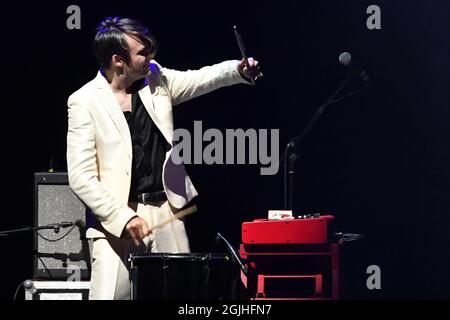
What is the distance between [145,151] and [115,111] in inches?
8.2

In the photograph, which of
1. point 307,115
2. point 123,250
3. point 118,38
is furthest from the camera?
point 307,115

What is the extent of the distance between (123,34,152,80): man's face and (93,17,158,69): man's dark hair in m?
0.01

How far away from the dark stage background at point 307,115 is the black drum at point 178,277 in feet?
5.79

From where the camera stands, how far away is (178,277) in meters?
3.87

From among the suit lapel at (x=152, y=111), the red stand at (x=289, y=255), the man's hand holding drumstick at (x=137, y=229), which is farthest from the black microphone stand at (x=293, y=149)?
the man's hand holding drumstick at (x=137, y=229)

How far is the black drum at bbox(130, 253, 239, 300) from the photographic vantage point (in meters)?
3.84

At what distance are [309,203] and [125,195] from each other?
1.91 meters

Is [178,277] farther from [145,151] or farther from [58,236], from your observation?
[58,236]

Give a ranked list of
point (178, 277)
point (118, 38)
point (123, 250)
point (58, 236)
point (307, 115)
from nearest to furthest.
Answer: point (178, 277) → point (123, 250) → point (118, 38) → point (58, 236) → point (307, 115)

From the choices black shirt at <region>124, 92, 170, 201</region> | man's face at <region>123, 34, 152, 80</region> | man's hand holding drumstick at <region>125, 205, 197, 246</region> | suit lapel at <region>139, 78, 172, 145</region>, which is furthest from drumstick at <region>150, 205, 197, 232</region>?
man's face at <region>123, 34, 152, 80</region>

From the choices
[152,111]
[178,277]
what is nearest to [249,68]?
[152,111]

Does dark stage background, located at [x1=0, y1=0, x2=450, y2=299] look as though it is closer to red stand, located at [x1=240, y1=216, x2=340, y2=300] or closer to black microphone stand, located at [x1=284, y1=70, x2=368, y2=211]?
black microphone stand, located at [x1=284, y1=70, x2=368, y2=211]
